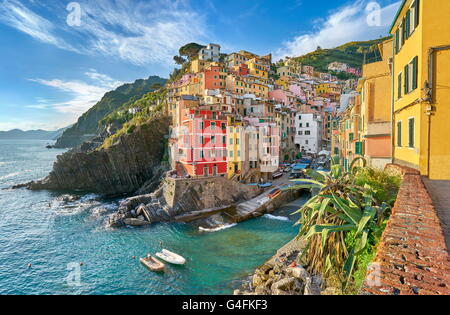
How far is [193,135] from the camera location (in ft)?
127

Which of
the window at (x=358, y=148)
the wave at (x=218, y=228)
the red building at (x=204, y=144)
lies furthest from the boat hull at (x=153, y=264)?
the window at (x=358, y=148)

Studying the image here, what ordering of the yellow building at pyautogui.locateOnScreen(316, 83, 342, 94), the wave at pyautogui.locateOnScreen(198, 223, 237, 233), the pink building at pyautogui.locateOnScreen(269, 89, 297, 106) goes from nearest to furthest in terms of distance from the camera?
the wave at pyautogui.locateOnScreen(198, 223, 237, 233) < the pink building at pyautogui.locateOnScreen(269, 89, 297, 106) < the yellow building at pyautogui.locateOnScreen(316, 83, 342, 94)

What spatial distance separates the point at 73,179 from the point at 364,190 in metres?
65.2

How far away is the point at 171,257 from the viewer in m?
23.1

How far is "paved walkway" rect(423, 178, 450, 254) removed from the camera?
20.2ft

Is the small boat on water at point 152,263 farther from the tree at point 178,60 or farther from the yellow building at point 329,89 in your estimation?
the tree at point 178,60

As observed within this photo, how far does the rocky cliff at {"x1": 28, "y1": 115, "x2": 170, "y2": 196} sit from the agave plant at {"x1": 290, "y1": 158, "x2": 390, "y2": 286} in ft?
155

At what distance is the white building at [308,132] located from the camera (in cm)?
6481

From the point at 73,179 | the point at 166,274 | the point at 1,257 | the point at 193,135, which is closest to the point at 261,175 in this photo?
the point at 193,135

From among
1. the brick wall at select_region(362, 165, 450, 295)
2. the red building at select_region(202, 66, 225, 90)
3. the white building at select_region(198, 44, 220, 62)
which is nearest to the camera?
the brick wall at select_region(362, 165, 450, 295)

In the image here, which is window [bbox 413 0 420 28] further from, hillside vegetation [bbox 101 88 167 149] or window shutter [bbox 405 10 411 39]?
hillside vegetation [bbox 101 88 167 149]

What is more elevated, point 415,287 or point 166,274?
point 415,287

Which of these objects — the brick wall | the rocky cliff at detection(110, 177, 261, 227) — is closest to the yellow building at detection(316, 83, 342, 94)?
the rocky cliff at detection(110, 177, 261, 227)

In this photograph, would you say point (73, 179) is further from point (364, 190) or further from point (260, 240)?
point (364, 190)
